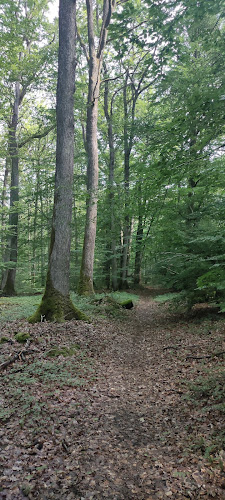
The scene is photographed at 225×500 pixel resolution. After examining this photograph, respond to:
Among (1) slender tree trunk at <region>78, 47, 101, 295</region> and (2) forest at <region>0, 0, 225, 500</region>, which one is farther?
(1) slender tree trunk at <region>78, 47, 101, 295</region>

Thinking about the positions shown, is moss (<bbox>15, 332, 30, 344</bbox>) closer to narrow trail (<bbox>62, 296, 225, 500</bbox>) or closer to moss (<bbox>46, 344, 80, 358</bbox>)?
moss (<bbox>46, 344, 80, 358</bbox>)

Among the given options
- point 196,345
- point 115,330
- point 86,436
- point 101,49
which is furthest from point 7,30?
point 86,436

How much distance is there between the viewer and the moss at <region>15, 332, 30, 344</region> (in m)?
6.29

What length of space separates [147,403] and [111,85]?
1976 cm

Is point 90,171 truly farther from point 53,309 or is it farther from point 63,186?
point 53,309

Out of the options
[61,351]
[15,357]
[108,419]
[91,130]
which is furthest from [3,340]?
[91,130]

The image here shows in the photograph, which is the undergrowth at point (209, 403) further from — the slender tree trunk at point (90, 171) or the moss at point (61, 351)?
the slender tree trunk at point (90, 171)

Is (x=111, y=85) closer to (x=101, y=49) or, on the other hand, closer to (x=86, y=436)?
(x=101, y=49)

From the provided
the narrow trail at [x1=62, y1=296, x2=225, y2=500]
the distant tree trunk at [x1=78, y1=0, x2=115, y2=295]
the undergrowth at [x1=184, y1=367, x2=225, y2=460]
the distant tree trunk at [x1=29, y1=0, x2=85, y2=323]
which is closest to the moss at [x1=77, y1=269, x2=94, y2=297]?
the distant tree trunk at [x1=78, y1=0, x2=115, y2=295]

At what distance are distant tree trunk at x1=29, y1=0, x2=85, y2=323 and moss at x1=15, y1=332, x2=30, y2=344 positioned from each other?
4.99 ft

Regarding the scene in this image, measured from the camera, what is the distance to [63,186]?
324 inches

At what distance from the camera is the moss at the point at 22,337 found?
6.29 m

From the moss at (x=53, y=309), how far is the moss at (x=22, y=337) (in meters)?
1.29

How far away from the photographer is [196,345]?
22.4ft
